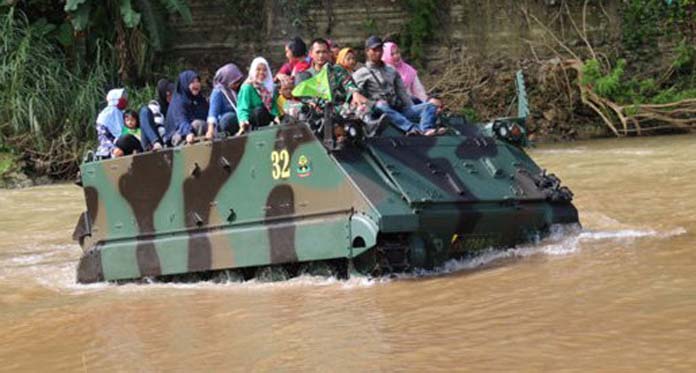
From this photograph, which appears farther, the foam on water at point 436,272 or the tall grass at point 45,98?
the tall grass at point 45,98

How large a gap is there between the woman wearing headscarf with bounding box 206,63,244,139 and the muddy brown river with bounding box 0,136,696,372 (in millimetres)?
1205

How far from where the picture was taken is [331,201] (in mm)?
8562

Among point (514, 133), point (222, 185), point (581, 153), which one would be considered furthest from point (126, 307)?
point (581, 153)

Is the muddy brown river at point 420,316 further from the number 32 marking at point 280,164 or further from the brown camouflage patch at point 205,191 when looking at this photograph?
the number 32 marking at point 280,164

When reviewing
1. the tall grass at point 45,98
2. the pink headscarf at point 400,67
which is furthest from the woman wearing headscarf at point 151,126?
the tall grass at point 45,98

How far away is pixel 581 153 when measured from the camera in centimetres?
1834

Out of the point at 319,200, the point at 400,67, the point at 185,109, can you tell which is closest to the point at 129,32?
the point at 185,109

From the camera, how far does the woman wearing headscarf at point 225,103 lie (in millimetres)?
9766

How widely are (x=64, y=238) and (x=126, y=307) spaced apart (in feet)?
17.1

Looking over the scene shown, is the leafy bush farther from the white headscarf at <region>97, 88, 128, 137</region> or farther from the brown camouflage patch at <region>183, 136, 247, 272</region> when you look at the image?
the brown camouflage patch at <region>183, 136, 247, 272</region>

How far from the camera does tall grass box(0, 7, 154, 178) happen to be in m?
20.2

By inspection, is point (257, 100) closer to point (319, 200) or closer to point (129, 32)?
point (319, 200)

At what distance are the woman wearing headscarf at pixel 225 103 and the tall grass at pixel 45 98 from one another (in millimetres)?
10112

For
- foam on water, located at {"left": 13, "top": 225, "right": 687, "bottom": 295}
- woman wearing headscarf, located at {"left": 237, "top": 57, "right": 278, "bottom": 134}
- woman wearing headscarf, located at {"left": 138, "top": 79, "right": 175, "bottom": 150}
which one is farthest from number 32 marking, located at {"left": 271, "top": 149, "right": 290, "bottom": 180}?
woman wearing headscarf, located at {"left": 138, "top": 79, "right": 175, "bottom": 150}
